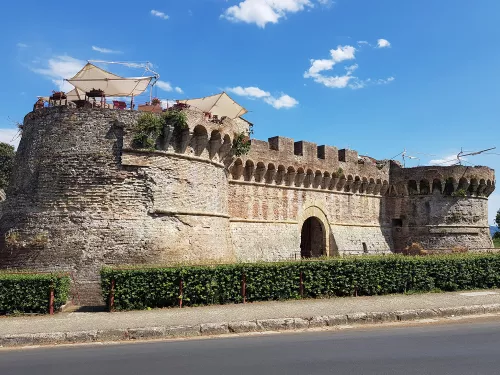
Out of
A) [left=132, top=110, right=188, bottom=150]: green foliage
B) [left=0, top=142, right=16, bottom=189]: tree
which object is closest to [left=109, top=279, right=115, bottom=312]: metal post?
[left=132, top=110, right=188, bottom=150]: green foliage

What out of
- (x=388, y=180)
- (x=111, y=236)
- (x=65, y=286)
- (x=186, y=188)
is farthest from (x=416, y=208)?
(x=65, y=286)

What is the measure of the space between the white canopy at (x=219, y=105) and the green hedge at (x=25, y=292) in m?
13.8

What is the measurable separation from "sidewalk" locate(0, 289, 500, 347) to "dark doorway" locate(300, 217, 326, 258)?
10.8 meters

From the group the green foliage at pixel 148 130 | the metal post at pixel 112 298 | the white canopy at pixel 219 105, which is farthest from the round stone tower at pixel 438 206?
the metal post at pixel 112 298

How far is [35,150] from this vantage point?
1358cm

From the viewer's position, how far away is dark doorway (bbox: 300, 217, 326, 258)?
22.6 m

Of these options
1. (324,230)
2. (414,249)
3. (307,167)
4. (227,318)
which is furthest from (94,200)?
(414,249)

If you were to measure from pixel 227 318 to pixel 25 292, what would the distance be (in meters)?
4.77

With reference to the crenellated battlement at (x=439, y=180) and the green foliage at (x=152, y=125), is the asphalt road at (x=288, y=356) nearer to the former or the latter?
the green foliage at (x=152, y=125)

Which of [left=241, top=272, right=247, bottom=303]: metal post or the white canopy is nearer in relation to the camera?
[left=241, top=272, right=247, bottom=303]: metal post

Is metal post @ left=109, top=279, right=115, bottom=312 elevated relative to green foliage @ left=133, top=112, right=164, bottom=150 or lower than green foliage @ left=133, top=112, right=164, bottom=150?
lower

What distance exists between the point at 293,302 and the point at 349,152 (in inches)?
561

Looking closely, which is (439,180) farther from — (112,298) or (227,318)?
(112,298)

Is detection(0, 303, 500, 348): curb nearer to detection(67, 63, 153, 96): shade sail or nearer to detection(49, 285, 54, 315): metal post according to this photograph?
detection(49, 285, 54, 315): metal post
